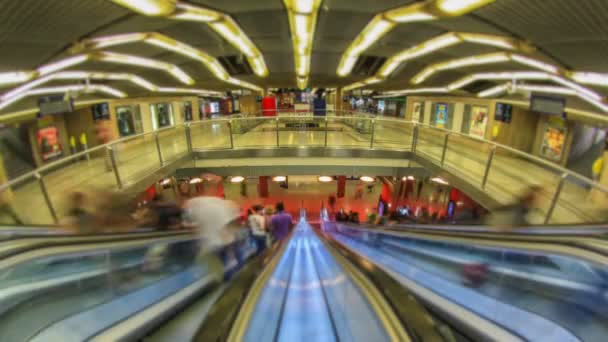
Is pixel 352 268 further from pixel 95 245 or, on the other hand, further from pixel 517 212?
pixel 517 212

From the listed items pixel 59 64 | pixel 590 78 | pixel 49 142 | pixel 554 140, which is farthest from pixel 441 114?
pixel 49 142

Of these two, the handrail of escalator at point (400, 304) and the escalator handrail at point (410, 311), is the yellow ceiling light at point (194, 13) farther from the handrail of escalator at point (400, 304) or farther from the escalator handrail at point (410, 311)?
the escalator handrail at point (410, 311)

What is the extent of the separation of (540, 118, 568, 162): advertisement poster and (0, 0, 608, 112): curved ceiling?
376cm

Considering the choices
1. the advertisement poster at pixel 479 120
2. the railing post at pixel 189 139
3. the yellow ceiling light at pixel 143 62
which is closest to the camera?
the yellow ceiling light at pixel 143 62

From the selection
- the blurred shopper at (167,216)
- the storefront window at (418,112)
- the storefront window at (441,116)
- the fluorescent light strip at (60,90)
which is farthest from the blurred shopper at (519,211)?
the storefront window at (418,112)

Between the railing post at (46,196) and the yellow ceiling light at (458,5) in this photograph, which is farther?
the yellow ceiling light at (458,5)

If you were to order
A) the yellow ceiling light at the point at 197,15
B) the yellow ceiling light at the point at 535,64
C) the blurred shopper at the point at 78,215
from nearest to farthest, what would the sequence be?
1. the blurred shopper at the point at 78,215
2. the yellow ceiling light at the point at 197,15
3. the yellow ceiling light at the point at 535,64

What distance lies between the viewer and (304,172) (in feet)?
27.5

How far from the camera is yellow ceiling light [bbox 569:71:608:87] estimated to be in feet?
15.3

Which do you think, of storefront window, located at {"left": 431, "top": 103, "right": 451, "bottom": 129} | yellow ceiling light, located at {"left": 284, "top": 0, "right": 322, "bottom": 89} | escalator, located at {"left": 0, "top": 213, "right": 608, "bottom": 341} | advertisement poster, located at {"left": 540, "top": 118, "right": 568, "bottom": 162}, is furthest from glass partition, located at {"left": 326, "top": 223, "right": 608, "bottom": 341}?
storefront window, located at {"left": 431, "top": 103, "right": 451, "bottom": 129}

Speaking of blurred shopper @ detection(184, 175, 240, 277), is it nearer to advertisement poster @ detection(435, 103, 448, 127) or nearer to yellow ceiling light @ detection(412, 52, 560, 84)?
yellow ceiling light @ detection(412, 52, 560, 84)

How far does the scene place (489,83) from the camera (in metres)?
9.20

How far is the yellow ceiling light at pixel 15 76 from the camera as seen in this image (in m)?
4.97

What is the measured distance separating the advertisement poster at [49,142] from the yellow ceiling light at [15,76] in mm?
7302
